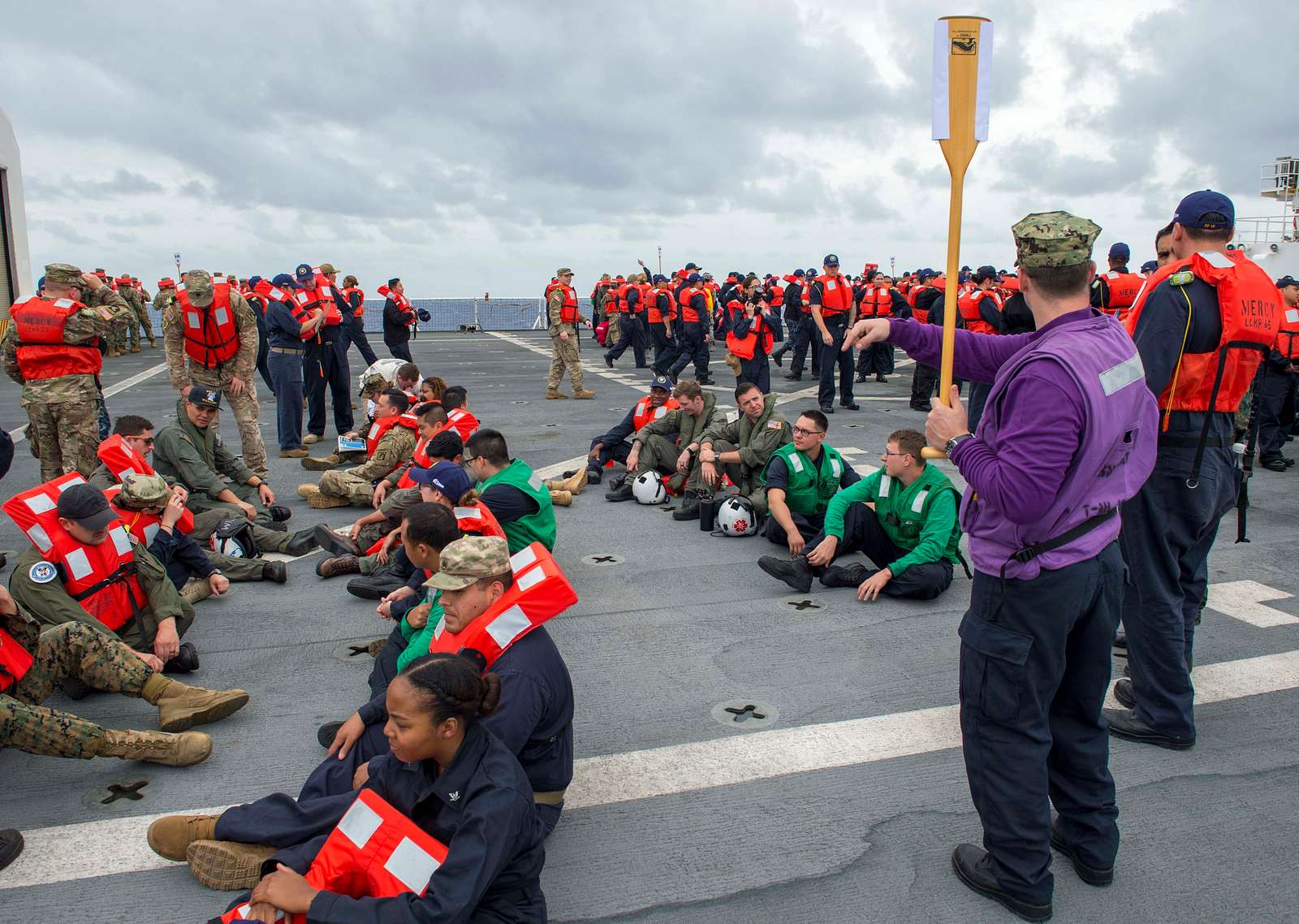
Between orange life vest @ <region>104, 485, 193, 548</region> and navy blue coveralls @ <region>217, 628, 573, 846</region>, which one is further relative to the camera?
orange life vest @ <region>104, 485, 193, 548</region>

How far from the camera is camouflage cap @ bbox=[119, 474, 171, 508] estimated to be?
5.30 meters

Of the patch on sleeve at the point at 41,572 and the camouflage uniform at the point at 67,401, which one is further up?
the camouflage uniform at the point at 67,401

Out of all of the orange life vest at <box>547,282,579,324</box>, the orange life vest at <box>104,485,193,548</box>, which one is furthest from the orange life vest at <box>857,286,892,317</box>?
the orange life vest at <box>104,485,193,548</box>

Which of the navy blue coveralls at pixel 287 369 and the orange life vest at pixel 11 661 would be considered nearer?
the orange life vest at pixel 11 661

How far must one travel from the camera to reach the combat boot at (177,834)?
3.15 meters

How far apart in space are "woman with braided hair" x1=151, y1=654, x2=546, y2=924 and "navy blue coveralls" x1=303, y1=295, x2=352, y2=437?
30.8ft

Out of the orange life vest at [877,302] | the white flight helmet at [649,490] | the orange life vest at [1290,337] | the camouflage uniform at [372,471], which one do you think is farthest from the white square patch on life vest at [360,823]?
the orange life vest at [877,302]

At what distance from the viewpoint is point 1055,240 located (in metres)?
2.59

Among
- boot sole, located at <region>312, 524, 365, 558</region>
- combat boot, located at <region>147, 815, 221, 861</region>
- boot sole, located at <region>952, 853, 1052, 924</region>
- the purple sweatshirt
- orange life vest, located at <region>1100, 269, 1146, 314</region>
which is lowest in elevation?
boot sole, located at <region>952, 853, 1052, 924</region>

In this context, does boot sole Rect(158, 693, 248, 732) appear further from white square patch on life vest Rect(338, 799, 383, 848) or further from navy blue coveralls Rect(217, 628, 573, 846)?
white square patch on life vest Rect(338, 799, 383, 848)

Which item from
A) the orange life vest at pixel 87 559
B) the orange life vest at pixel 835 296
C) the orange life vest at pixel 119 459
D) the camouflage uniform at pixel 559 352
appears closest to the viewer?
the orange life vest at pixel 87 559

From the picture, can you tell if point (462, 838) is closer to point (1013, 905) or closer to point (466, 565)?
point (466, 565)

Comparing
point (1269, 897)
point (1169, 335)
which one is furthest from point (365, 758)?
point (1169, 335)

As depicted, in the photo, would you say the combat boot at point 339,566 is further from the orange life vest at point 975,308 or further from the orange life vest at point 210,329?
the orange life vest at point 975,308
